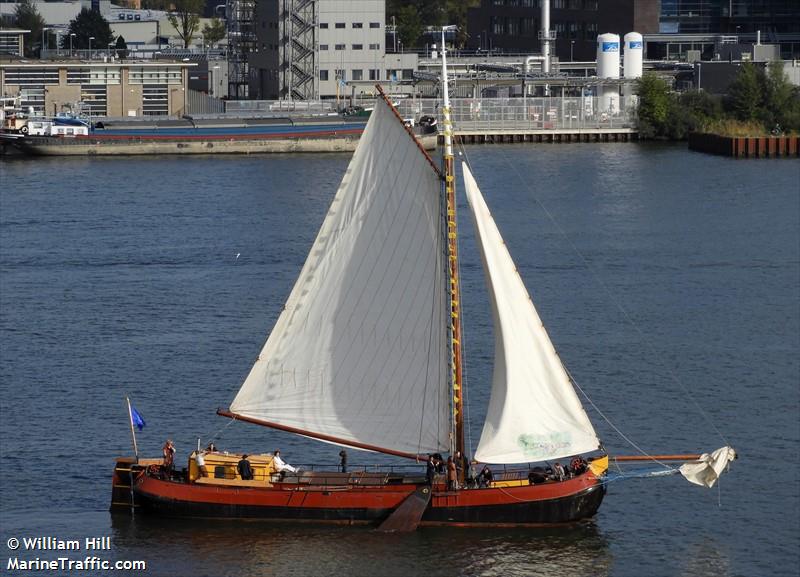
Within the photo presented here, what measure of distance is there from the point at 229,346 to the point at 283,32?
85054mm

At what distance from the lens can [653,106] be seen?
131 m

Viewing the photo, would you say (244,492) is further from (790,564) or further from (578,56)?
(578,56)

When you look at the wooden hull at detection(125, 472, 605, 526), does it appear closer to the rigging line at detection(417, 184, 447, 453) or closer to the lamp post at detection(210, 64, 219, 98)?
the rigging line at detection(417, 184, 447, 453)

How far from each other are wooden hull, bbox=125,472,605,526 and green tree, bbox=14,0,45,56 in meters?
145

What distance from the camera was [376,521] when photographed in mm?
37875

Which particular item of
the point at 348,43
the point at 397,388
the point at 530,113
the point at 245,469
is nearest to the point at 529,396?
the point at 397,388

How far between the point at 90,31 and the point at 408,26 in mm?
31820

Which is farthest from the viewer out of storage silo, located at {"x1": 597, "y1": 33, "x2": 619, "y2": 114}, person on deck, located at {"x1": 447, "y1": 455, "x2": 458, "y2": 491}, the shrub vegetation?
storage silo, located at {"x1": 597, "y1": 33, "x2": 619, "y2": 114}

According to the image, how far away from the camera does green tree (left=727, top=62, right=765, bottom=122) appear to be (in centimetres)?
12888

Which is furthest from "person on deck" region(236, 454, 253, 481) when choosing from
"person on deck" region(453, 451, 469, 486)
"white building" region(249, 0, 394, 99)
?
"white building" region(249, 0, 394, 99)

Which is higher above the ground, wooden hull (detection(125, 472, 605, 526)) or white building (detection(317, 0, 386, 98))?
white building (detection(317, 0, 386, 98))

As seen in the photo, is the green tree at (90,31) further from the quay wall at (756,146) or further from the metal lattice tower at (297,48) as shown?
the quay wall at (756,146)

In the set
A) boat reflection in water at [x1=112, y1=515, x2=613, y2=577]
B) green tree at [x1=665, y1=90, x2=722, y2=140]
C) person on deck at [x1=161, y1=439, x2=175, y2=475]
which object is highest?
green tree at [x1=665, y1=90, x2=722, y2=140]

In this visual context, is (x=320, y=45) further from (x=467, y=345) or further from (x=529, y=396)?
(x=529, y=396)
